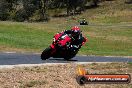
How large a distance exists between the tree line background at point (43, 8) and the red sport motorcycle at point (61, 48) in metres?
78.3

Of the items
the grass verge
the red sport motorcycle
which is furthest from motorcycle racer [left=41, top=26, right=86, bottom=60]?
the grass verge

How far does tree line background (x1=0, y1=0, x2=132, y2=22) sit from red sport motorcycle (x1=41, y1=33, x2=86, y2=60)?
7828 cm

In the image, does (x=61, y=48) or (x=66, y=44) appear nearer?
(x=66, y=44)

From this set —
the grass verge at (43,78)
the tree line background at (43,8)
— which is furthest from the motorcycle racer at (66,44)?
the tree line background at (43,8)

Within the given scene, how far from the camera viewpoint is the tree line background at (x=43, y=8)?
346 ft

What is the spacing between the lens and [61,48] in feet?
64.7

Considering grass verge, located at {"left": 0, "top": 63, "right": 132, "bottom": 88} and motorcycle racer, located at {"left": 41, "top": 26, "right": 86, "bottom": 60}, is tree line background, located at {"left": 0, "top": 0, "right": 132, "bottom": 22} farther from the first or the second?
grass verge, located at {"left": 0, "top": 63, "right": 132, "bottom": 88}

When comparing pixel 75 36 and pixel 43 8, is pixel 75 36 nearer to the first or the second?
pixel 75 36

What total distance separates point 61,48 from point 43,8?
95.7 m

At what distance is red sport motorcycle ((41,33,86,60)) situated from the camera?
19547mm

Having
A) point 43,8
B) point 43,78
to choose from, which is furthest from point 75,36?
point 43,8

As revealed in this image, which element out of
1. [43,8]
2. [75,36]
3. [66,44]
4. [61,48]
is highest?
[75,36]

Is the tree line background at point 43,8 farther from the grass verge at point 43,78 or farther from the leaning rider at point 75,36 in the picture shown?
the grass verge at point 43,78

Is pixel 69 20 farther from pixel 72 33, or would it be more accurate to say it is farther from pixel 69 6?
pixel 72 33
